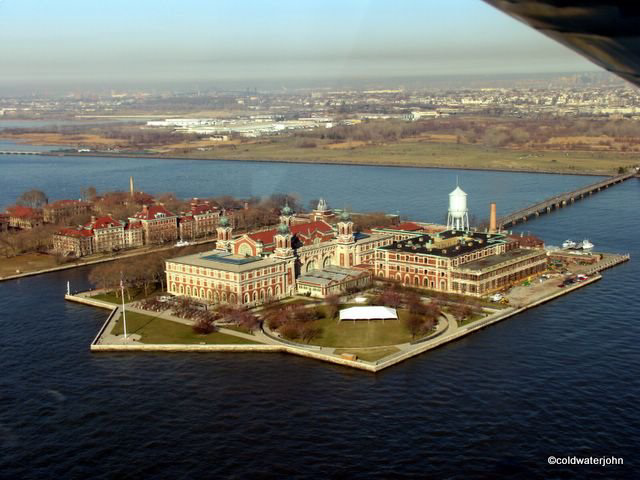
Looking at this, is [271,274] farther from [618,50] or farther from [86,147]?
[86,147]

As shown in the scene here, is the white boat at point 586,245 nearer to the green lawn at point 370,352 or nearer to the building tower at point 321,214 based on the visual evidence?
the building tower at point 321,214

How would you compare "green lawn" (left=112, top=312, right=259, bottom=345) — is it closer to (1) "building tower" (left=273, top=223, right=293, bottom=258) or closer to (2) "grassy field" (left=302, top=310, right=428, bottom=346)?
(2) "grassy field" (left=302, top=310, right=428, bottom=346)

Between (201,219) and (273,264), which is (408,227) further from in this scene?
(201,219)

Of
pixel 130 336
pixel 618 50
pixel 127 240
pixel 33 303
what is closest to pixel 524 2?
pixel 618 50

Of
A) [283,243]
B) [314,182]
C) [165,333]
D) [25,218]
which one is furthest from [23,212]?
[165,333]

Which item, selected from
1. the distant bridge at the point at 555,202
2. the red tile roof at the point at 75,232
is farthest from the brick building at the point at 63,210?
the distant bridge at the point at 555,202

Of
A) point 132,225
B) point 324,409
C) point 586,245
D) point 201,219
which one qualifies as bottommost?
point 324,409
